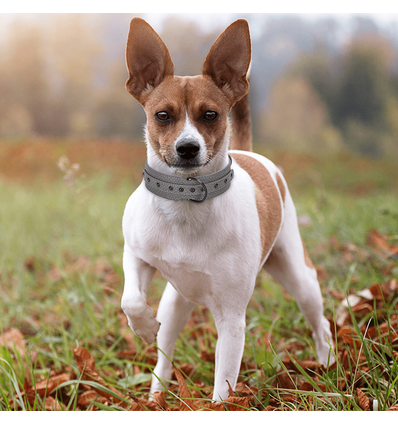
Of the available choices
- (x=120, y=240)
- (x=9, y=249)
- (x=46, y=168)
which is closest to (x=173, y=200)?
(x=120, y=240)

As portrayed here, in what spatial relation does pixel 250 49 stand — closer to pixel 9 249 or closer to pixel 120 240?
pixel 120 240

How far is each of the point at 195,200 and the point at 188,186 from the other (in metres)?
0.06

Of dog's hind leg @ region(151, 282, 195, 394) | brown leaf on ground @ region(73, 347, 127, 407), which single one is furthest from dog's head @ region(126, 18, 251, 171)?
brown leaf on ground @ region(73, 347, 127, 407)

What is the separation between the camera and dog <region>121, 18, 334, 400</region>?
173 centimetres

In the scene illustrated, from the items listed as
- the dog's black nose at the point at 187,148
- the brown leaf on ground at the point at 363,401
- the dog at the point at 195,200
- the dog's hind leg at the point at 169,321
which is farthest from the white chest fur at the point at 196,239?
the brown leaf on ground at the point at 363,401

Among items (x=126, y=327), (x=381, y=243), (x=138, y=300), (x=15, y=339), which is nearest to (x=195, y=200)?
(x=138, y=300)

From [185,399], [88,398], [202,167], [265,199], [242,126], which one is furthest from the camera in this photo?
[242,126]

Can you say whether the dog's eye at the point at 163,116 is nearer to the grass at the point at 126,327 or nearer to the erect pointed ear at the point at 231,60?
the erect pointed ear at the point at 231,60

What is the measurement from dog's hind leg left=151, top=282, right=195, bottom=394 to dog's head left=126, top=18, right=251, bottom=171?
88 cm

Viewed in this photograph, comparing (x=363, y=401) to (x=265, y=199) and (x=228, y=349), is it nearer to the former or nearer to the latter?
(x=228, y=349)

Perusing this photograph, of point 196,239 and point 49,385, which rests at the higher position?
point 196,239

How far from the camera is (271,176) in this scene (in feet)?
7.61

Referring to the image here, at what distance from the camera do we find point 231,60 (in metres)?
1.83

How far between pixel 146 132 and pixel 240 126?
2.78 feet
